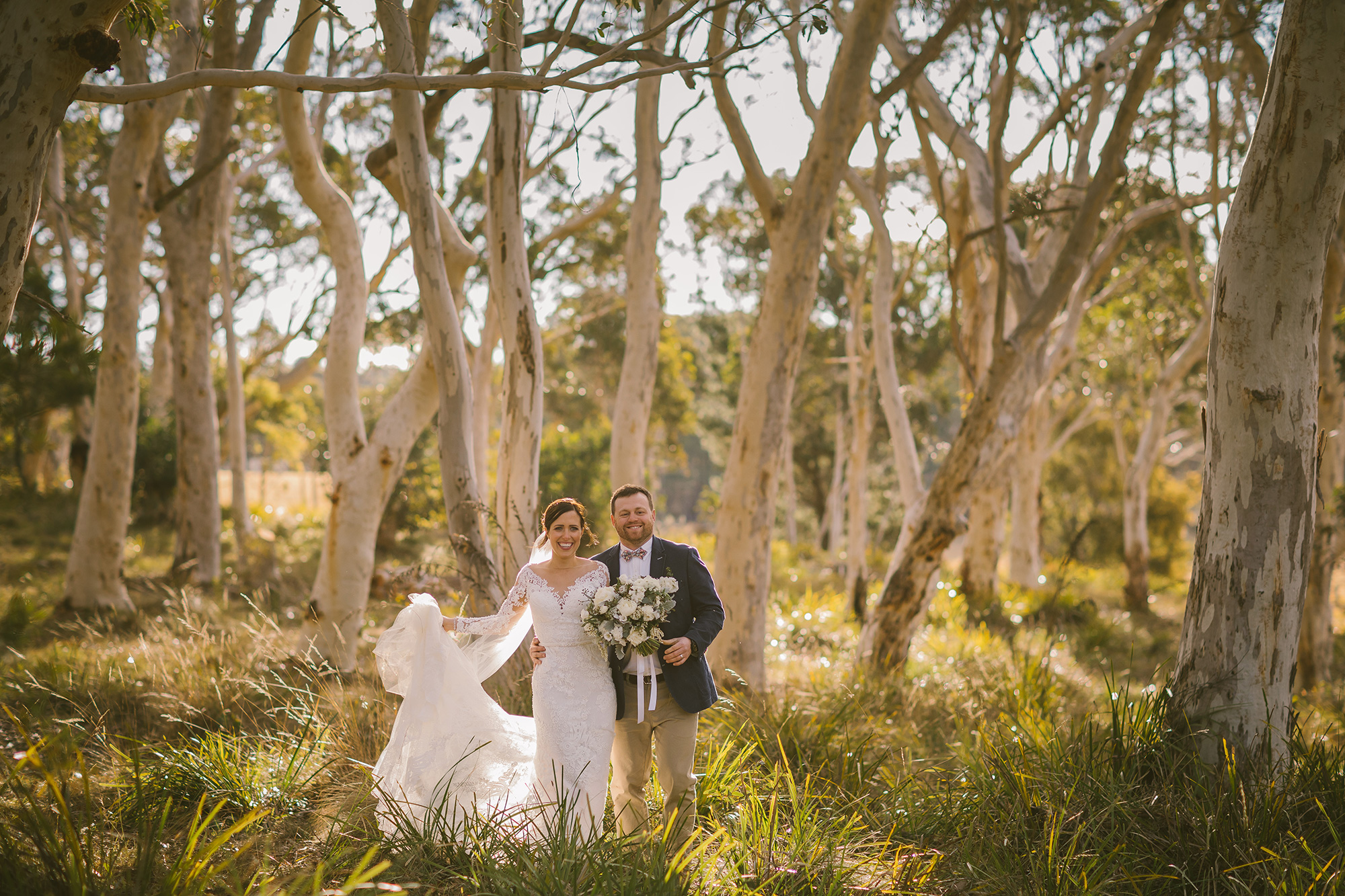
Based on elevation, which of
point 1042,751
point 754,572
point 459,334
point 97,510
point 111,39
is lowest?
point 1042,751

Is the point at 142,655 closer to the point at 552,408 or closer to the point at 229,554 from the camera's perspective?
the point at 229,554

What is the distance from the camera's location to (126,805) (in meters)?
3.70

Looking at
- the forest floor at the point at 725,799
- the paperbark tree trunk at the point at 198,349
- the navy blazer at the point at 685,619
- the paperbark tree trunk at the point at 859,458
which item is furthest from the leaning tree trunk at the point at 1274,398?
the paperbark tree trunk at the point at 198,349

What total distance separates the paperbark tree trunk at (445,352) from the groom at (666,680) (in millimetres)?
2138

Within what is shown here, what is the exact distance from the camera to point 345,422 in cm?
678

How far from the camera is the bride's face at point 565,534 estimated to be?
370cm

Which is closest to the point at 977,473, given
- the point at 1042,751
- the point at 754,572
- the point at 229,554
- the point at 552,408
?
the point at 754,572

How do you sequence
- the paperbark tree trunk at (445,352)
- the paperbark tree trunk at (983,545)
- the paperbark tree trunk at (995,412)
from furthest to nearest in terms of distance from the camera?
the paperbark tree trunk at (983,545) → the paperbark tree trunk at (995,412) → the paperbark tree trunk at (445,352)

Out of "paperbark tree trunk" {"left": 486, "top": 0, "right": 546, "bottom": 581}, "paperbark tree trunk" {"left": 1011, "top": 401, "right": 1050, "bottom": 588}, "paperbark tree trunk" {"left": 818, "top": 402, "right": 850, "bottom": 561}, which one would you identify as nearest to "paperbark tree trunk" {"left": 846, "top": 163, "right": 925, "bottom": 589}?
"paperbark tree trunk" {"left": 486, "top": 0, "right": 546, "bottom": 581}

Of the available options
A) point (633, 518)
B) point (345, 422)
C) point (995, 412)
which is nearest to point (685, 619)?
point (633, 518)

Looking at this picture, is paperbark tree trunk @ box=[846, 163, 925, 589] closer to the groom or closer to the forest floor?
the forest floor

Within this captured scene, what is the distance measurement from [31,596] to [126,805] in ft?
22.3

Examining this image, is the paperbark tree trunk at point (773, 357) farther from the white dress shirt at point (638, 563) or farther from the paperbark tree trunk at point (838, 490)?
the paperbark tree trunk at point (838, 490)

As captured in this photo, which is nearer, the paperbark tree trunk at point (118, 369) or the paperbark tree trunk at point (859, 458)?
the paperbark tree trunk at point (118, 369)
